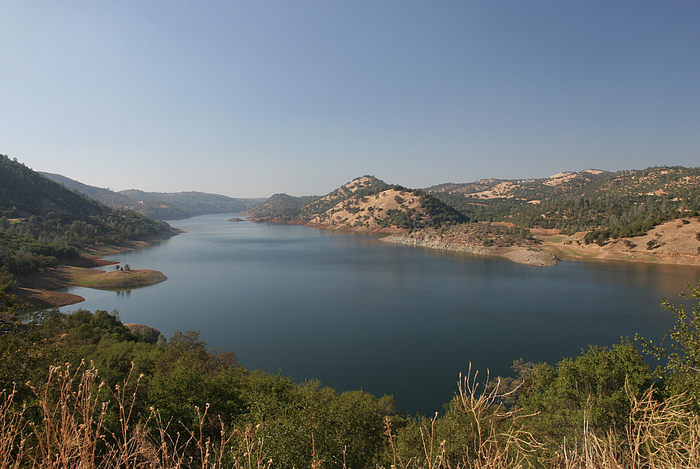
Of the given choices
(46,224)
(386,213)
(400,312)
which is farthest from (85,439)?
(386,213)

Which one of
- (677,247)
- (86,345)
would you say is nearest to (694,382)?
(86,345)

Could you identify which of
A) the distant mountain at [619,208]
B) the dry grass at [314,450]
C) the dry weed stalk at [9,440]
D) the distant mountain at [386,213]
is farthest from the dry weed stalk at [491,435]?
the distant mountain at [386,213]

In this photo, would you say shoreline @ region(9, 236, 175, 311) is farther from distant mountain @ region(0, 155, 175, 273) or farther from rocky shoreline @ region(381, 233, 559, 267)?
rocky shoreline @ region(381, 233, 559, 267)

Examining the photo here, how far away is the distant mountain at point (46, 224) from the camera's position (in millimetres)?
44881

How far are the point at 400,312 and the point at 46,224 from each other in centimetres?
7629

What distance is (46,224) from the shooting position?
230 feet

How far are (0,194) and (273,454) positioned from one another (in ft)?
339

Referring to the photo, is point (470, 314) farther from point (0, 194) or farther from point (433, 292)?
point (0, 194)

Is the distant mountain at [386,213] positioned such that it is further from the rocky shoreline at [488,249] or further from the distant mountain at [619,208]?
the rocky shoreline at [488,249]

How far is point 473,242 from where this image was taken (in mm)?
71188

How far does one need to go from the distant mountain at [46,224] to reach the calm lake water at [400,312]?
396 inches

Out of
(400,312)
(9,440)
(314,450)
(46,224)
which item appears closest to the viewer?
(9,440)

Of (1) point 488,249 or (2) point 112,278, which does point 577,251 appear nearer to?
(1) point 488,249

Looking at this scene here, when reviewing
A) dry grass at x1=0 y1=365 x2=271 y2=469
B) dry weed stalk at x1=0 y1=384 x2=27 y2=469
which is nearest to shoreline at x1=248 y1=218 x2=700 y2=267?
dry grass at x1=0 y1=365 x2=271 y2=469
